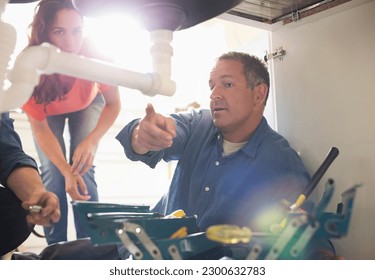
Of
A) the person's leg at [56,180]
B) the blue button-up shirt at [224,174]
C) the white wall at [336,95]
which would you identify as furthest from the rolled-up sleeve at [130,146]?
the white wall at [336,95]

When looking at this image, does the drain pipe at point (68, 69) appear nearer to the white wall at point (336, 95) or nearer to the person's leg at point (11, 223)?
the person's leg at point (11, 223)

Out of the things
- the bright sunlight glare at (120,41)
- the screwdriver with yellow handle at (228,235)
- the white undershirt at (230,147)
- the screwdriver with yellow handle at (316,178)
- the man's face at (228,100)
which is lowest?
the screwdriver with yellow handle at (228,235)

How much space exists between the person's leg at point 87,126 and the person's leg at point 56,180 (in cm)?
2

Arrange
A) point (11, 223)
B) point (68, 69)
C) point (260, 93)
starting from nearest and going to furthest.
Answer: point (68, 69), point (11, 223), point (260, 93)

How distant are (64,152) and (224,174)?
32cm

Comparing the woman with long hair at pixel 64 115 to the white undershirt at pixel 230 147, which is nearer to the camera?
the woman with long hair at pixel 64 115

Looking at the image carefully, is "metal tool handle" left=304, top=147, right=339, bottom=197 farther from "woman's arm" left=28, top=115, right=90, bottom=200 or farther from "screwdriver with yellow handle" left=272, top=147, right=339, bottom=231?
"woman's arm" left=28, top=115, right=90, bottom=200

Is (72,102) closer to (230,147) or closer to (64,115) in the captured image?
(64,115)

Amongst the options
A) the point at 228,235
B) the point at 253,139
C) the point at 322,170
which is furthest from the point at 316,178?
the point at 228,235

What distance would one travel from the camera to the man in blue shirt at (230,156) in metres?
0.79

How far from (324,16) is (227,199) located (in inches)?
19.0

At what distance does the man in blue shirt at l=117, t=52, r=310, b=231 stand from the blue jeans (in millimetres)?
64

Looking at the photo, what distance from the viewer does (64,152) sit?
0.76 meters
